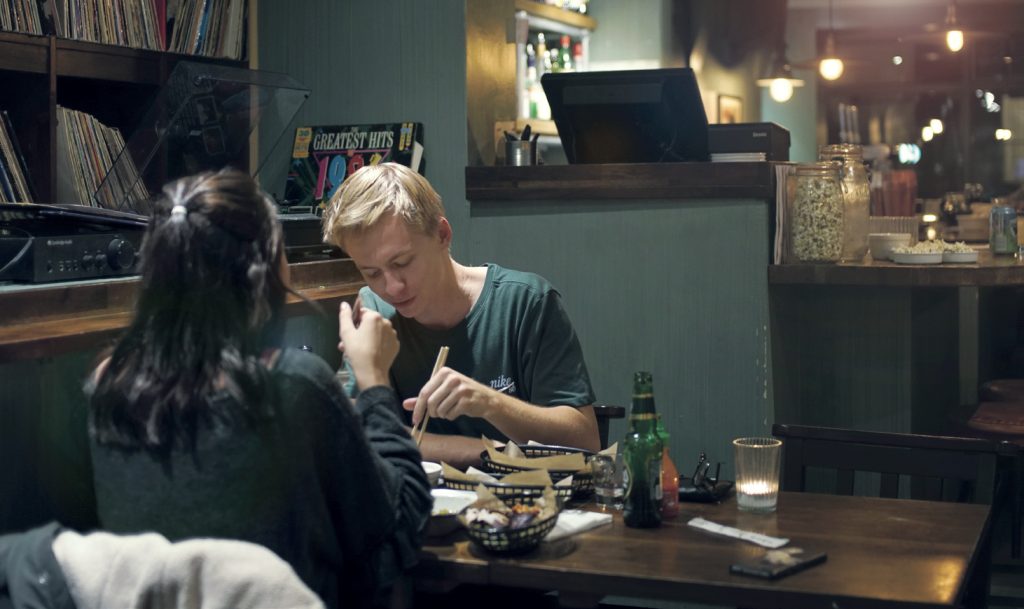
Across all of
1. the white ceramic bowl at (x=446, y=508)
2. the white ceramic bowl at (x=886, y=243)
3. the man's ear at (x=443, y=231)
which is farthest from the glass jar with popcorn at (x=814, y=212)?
the white ceramic bowl at (x=446, y=508)

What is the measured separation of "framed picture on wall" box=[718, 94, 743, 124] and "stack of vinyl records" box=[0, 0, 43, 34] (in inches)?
209

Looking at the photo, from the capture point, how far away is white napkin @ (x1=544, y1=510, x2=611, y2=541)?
5.65 ft

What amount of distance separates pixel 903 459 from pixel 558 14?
3434 mm

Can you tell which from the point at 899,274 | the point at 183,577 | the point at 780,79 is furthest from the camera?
the point at 780,79

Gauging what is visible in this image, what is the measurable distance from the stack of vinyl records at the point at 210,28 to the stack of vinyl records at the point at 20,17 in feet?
1.42

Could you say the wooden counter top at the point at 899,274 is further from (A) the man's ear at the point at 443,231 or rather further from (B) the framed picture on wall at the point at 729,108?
(B) the framed picture on wall at the point at 729,108

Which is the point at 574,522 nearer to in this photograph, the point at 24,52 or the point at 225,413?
the point at 225,413

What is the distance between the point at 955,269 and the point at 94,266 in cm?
214

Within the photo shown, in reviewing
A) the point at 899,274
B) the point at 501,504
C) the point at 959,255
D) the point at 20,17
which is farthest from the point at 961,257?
the point at 20,17

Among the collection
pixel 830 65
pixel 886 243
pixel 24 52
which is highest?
pixel 830 65

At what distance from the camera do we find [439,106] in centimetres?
339

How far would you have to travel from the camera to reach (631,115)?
3.25m

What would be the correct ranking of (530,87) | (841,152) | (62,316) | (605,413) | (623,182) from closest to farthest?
(62,316) < (605,413) < (623,182) < (841,152) < (530,87)

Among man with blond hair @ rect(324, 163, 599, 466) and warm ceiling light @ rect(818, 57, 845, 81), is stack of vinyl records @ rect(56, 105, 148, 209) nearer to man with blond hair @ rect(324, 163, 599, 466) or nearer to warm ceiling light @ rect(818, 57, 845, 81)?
man with blond hair @ rect(324, 163, 599, 466)
